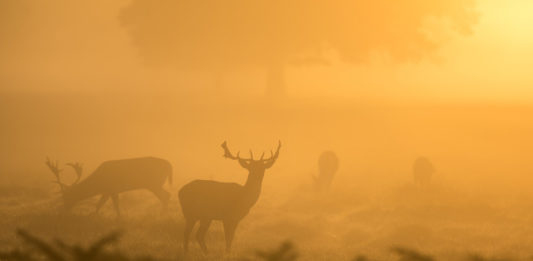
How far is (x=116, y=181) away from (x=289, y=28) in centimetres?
2492

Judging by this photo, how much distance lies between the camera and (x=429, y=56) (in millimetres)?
41062

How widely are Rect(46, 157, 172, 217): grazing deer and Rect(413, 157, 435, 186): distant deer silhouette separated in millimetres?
8409

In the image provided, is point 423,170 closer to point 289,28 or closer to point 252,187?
point 252,187

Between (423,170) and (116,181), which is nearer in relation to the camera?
(116,181)

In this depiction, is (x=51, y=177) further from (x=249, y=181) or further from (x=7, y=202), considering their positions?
(x=249, y=181)

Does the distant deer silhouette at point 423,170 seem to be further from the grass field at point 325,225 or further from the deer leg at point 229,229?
the deer leg at point 229,229

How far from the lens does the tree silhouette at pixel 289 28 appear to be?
3769 centimetres

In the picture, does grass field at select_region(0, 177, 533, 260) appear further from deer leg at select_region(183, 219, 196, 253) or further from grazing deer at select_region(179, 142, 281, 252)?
grazing deer at select_region(179, 142, 281, 252)

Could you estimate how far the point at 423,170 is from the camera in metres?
18.1

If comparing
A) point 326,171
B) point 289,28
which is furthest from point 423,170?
point 289,28

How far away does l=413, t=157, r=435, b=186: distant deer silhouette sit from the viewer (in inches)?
707

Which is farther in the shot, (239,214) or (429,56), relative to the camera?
(429,56)

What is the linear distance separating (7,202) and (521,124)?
2506 centimetres

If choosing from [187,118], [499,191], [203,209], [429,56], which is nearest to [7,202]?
[203,209]
